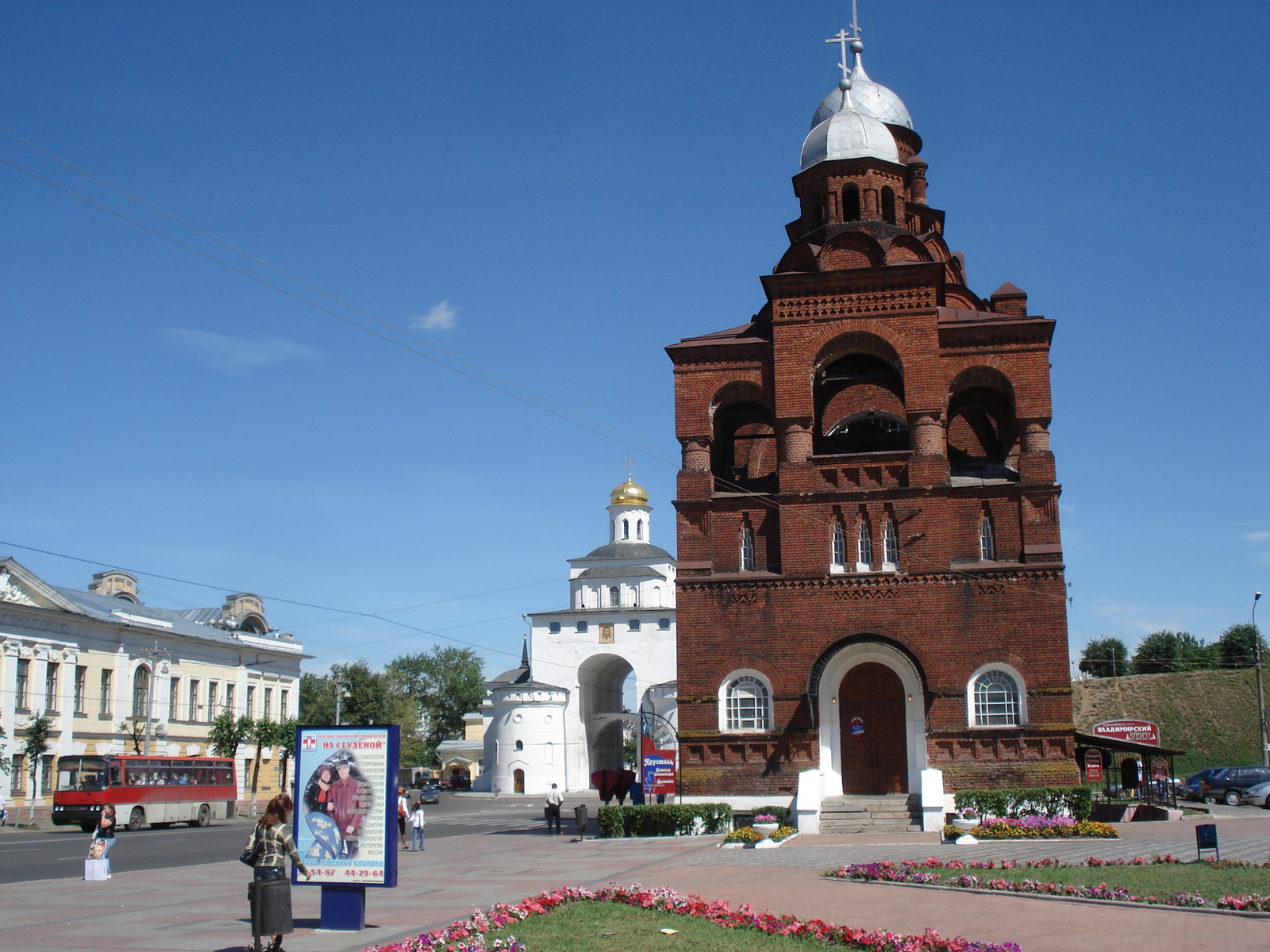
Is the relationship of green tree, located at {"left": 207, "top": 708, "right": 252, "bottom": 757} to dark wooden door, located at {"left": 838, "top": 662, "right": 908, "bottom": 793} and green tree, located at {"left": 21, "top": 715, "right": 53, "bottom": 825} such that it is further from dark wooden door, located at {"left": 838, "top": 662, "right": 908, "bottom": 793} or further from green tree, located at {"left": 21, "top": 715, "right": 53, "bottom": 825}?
dark wooden door, located at {"left": 838, "top": 662, "right": 908, "bottom": 793}

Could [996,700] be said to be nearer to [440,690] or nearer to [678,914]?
[678,914]

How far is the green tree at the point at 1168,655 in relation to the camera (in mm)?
98375

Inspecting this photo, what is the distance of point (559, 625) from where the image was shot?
2908 inches

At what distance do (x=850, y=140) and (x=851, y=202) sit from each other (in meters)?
1.71

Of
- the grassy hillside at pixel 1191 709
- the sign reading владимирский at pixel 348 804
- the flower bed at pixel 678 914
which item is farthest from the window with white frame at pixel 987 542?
the grassy hillside at pixel 1191 709

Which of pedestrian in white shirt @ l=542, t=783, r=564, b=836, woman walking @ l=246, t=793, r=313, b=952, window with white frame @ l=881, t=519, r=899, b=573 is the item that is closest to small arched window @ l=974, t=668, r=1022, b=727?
window with white frame @ l=881, t=519, r=899, b=573

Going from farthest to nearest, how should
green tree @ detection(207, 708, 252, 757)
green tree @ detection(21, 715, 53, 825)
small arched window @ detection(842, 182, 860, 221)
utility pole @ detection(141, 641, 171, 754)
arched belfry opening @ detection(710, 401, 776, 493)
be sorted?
green tree @ detection(207, 708, 252, 757), utility pole @ detection(141, 641, 171, 754), green tree @ detection(21, 715, 53, 825), small arched window @ detection(842, 182, 860, 221), arched belfry opening @ detection(710, 401, 776, 493)

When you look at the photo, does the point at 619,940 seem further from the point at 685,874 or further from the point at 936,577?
the point at 936,577

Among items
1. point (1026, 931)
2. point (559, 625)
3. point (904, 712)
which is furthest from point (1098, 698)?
point (1026, 931)

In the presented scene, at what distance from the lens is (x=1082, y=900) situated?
13.7 m

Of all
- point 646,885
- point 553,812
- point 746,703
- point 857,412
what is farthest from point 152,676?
point 646,885

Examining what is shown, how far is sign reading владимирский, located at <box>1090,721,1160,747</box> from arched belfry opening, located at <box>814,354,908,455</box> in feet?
28.3

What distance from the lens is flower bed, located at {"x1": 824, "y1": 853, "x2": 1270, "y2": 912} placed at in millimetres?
12859

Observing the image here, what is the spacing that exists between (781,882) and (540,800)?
154 feet
